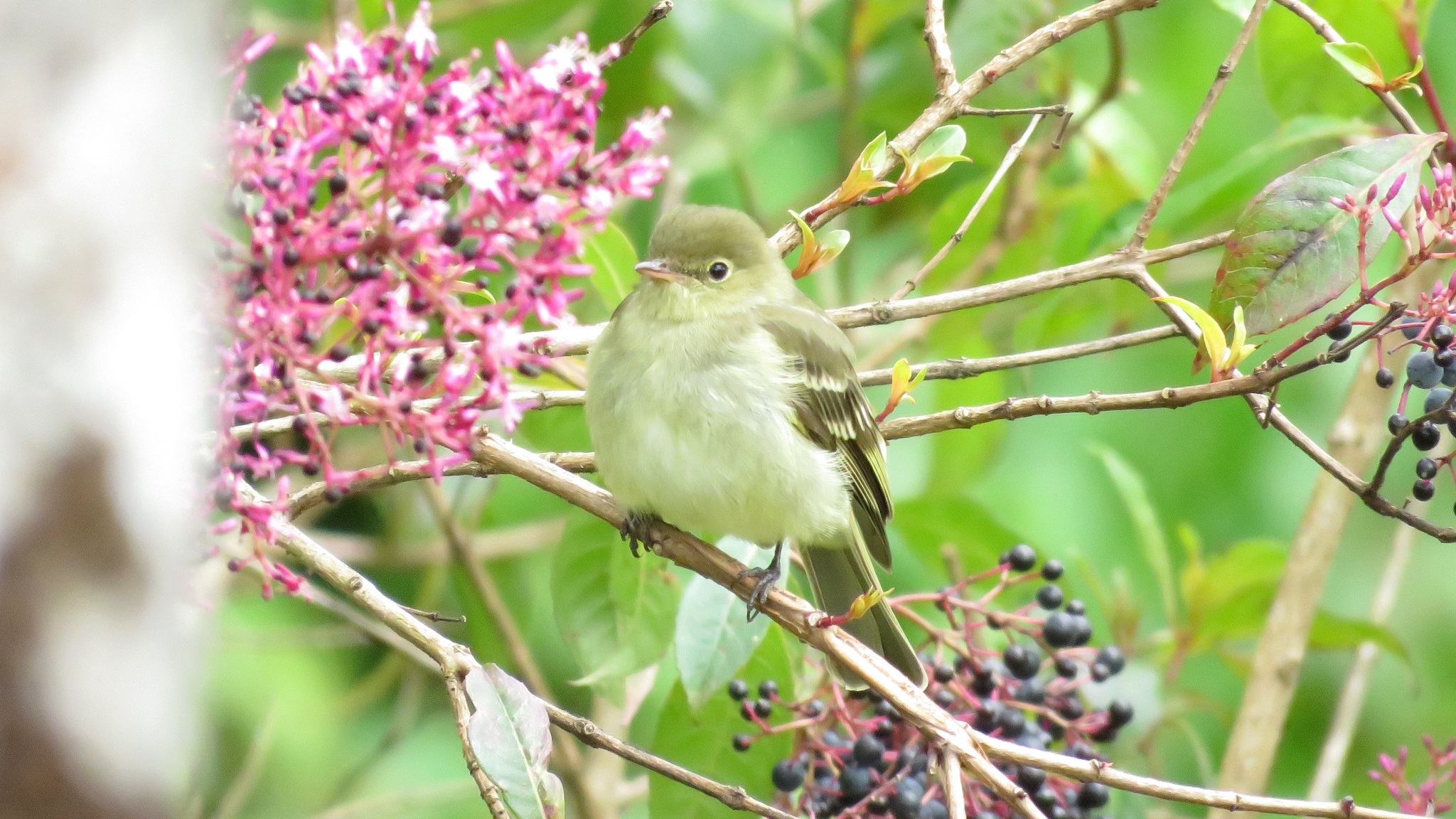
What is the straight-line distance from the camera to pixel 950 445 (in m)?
4.73

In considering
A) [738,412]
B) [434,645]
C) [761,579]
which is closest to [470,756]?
[434,645]

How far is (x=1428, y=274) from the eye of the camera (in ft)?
13.0

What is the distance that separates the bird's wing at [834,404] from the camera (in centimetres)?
353

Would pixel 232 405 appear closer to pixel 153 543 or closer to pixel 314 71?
pixel 314 71

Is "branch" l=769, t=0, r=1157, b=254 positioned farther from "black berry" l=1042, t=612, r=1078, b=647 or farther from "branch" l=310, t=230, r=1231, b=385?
"black berry" l=1042, t=612, r=1078, b=647

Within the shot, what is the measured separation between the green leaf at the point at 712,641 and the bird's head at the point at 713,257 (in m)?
0.77

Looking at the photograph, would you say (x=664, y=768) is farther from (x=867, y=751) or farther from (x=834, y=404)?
(x=834, y=404)

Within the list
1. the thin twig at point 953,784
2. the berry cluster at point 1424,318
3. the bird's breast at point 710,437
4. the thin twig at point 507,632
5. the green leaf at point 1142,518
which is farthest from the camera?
the green leaf at point 1142,518

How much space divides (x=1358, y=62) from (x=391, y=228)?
1997 millimetres

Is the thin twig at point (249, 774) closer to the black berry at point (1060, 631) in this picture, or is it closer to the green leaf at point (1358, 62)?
the black berry at point (1060, 631)

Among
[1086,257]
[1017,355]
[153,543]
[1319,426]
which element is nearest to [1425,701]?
[1319,426]

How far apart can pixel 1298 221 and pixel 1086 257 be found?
111 centimetres

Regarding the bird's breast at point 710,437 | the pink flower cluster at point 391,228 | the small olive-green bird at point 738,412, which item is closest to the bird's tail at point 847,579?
the small olive-green bird at point 738,412

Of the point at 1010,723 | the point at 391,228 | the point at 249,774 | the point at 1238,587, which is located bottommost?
the point at 249,774
